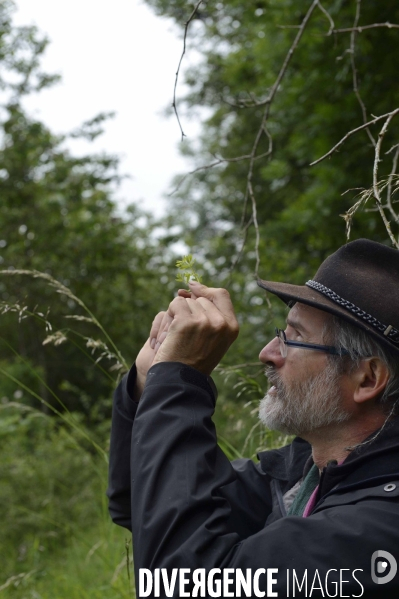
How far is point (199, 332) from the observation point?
1.86 meters

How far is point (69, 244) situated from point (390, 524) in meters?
11.9

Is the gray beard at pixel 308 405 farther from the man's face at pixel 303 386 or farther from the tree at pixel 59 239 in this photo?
the tree at pixel 59 239

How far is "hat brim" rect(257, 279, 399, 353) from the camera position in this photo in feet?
6.00

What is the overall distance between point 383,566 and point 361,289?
0.71 metres

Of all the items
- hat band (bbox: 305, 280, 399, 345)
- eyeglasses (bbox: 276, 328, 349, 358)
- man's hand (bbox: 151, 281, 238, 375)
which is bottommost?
eyeglasses (bbox: 276, 328, 349, 358)

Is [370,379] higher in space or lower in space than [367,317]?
lower

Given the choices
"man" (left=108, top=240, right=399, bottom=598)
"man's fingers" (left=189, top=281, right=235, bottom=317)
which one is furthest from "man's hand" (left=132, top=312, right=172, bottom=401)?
"man's fingers" (left=189, top=281, right=235, bottom=317)

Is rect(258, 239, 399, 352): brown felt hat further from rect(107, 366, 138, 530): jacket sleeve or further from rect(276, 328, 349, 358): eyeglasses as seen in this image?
rect(107, 366, 138, 530): jacket sleeve

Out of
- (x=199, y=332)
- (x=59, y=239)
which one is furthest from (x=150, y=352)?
(x=59, y=239)

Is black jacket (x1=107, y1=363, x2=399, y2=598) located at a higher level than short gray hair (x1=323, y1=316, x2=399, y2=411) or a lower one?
lower

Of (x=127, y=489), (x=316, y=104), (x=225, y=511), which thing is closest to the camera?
(x=225, y=511)

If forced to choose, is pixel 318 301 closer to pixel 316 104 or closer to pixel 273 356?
pixel 273 356

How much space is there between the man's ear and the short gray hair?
0.01 metres

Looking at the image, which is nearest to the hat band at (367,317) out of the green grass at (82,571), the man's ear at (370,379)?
the man's ear at (370,379)
